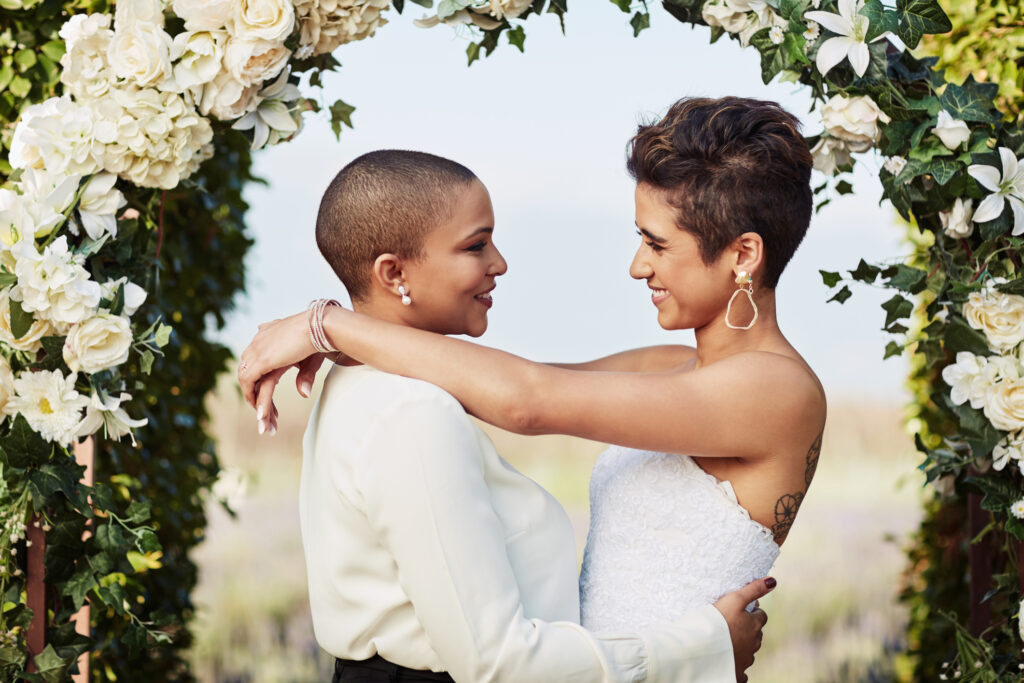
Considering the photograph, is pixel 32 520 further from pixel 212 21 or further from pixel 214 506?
pixel 214 506

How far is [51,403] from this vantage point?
2.39m

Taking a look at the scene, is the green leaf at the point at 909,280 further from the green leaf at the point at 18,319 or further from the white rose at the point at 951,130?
the green leaf at the point at 18,319

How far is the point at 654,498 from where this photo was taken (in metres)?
2.28

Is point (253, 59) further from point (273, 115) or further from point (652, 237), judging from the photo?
point (652, 237)

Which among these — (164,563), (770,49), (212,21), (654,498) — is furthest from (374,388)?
(164,563)

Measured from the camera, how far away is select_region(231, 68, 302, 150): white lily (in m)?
2.57

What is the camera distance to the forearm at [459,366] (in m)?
1.91

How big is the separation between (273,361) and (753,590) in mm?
1114

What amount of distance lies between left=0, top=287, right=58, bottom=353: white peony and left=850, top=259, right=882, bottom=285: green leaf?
2.01 m

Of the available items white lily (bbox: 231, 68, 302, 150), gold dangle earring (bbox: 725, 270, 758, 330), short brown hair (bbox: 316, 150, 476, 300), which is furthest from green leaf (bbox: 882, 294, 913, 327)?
white lily (bbox: 231, 68, 302, 150)

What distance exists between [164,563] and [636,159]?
9.56 ft

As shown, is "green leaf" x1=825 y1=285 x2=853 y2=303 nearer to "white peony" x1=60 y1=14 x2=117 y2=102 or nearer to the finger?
the finger

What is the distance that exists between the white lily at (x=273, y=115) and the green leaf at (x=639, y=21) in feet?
2.94

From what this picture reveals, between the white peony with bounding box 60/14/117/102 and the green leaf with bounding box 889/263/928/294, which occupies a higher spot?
the white peony with bounding box 60/14/117/102
